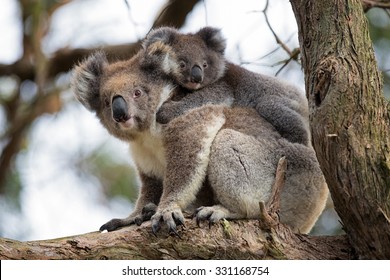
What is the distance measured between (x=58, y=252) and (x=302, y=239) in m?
→ 1.62

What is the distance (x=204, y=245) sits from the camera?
14.0ft

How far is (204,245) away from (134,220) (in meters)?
0.75

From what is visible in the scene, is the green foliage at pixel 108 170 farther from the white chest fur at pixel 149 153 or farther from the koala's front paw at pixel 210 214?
the koala's front paw at pixel 210 214

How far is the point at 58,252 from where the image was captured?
4.05m

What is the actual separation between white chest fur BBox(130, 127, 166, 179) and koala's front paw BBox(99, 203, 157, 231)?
1.34 feet

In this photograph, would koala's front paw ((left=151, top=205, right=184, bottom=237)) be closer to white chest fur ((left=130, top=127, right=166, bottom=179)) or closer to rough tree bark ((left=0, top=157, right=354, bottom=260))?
rough tree bark ((left=0, top=157, right=354, bottom=260))

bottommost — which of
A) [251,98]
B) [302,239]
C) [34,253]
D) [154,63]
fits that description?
[302,239]

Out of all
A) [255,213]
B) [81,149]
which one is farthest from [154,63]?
[81,149]

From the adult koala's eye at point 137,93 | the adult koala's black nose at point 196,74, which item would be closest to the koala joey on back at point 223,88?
the adult koala's black nose at point 196,74

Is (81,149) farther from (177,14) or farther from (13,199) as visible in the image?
(177,14)

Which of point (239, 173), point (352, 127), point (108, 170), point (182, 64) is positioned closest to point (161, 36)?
point (182, 64)

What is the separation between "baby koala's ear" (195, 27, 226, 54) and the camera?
623 centimetres

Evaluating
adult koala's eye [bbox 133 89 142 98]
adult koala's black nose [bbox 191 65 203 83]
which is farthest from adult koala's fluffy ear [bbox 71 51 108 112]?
adult koala's black nose [bbox 191 65 203 83]

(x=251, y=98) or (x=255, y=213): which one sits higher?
(x=251, y=98)
